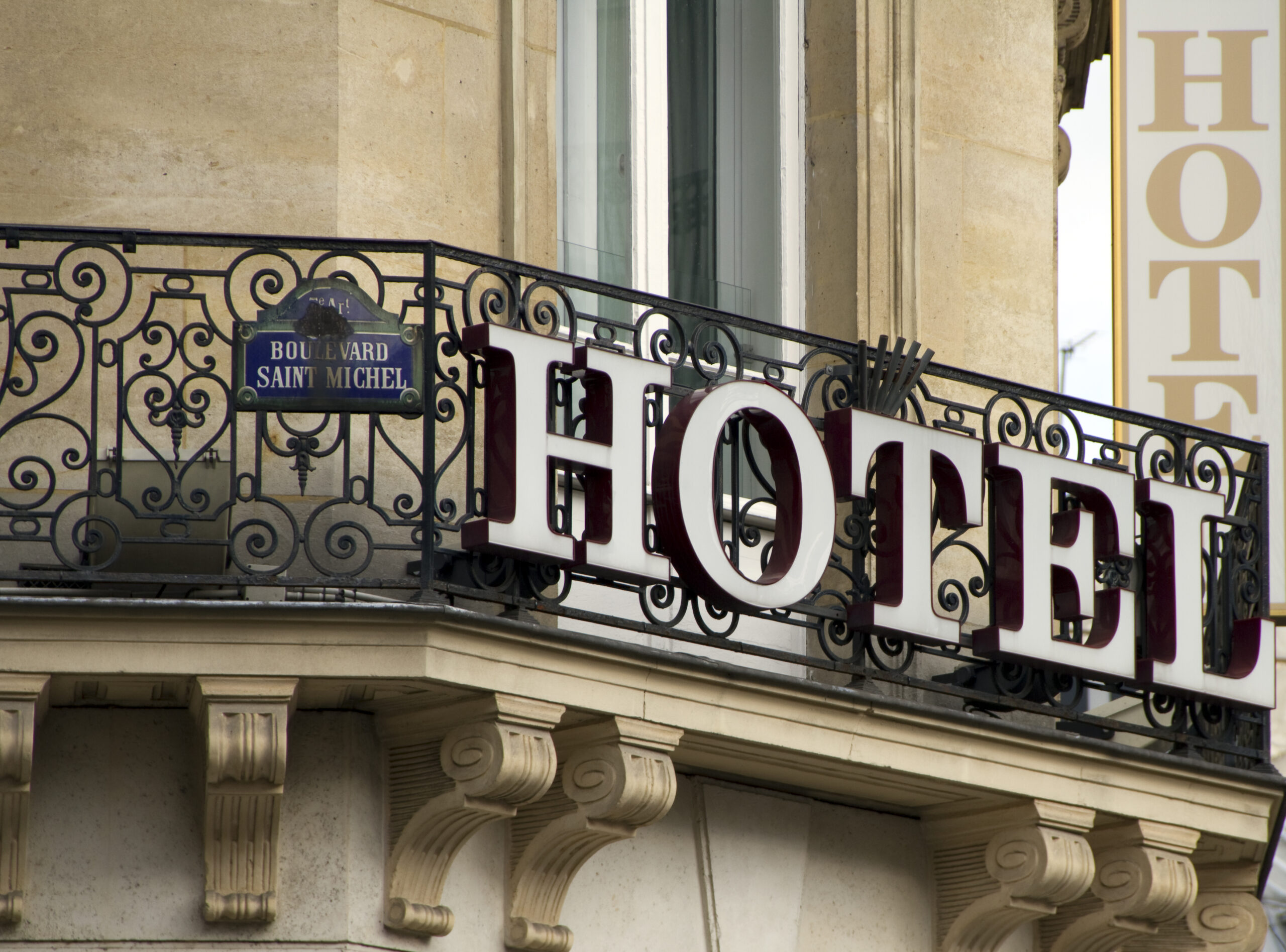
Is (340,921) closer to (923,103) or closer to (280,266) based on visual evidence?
(280,266)

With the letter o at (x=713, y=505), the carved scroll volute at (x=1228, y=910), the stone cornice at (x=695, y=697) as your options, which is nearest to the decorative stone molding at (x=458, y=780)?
the stone cornice at (x=695, y=697)

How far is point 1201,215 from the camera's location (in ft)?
38.5

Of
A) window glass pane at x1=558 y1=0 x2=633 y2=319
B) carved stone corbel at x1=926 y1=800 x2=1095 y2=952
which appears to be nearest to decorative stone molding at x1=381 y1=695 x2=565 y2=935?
carved stone corbel at x1=926 y1=800 x2=1095 y2=952

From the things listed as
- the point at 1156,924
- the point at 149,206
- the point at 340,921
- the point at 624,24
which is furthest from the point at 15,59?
the point at 1156,924

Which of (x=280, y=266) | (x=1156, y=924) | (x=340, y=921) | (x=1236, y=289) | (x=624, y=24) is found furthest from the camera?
(x=1236, y=289)

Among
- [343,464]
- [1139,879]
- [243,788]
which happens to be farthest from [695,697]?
[1139,879]

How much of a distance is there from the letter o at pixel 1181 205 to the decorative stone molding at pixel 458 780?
5030 mm

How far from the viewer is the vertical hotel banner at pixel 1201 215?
11.5 m

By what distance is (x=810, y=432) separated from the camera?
28.6 ft

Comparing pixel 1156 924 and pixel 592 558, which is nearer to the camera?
pixel 592 558

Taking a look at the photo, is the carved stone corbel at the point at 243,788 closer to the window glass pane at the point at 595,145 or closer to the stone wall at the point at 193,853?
the stone wall at the point at 193,853

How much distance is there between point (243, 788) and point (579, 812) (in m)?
1.14

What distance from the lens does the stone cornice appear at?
763 centimetres

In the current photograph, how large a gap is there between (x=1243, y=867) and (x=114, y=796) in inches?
172
